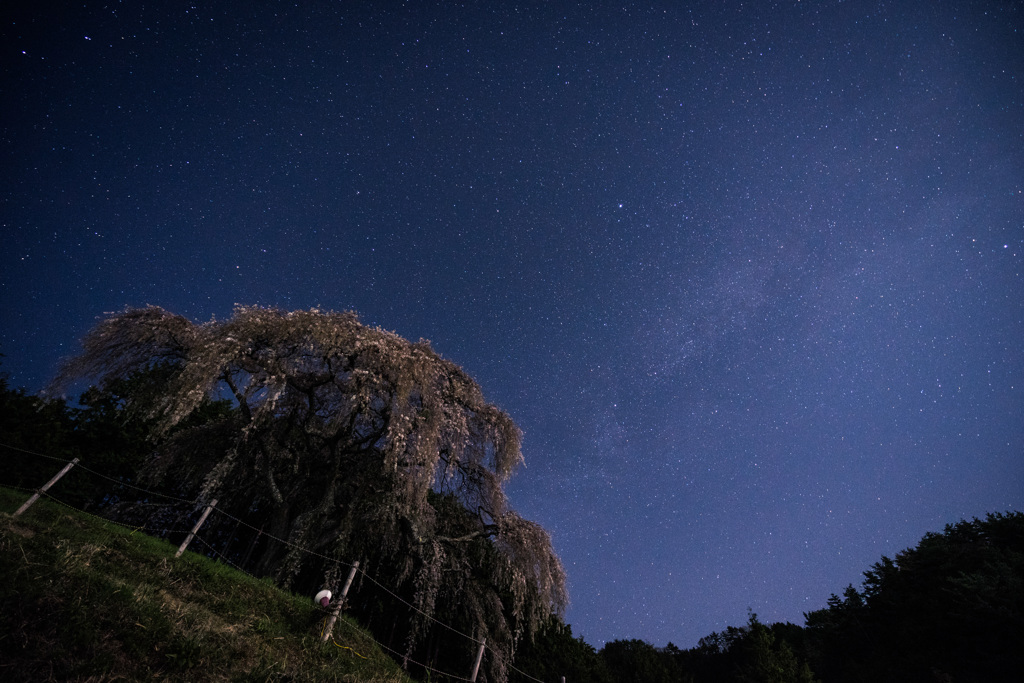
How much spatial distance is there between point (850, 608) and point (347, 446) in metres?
54.5

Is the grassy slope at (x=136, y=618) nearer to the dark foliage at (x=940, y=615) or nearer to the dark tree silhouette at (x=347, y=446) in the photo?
the dark tree silhouette at (x=347, y=446)

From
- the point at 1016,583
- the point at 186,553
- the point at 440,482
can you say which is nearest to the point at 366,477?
the point at 440,482

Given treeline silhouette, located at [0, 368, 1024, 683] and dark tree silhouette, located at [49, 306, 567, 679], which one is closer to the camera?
dark tree silhouette, located at [49, 306, 567, 679]

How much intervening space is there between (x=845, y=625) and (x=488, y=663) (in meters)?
50.6

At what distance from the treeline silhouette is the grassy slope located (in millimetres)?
4221

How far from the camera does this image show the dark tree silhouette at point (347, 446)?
11.2m

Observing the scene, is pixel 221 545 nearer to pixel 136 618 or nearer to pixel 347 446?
pixel 347 446

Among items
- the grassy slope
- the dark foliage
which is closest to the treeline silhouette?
the dark foliage

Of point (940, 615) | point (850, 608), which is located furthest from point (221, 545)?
point (850, 608)

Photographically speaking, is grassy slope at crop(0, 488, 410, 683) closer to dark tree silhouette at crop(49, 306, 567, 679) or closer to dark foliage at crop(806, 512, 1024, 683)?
dark tree silhouette at crop(49, 306, 567, 679)

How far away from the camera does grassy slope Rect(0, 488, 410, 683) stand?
3840 mm

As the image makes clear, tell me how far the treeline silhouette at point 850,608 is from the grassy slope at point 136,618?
4221 mm

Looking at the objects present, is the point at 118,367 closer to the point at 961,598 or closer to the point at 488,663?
the point at 488,663

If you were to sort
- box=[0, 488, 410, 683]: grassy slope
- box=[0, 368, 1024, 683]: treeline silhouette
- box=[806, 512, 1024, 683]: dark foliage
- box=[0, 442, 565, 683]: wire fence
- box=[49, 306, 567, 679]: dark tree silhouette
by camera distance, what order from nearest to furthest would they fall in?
box=[0, 488, 410, 683]: grassy slope
box=[0, 442, 565, 683]: wire fence
box=[49, 306, 567, 679]: dark tree silhouette
box=[0, 368, 1024, 683]: treeline silhouette
box=[806, 512, 1024, 683]: dark foliage
